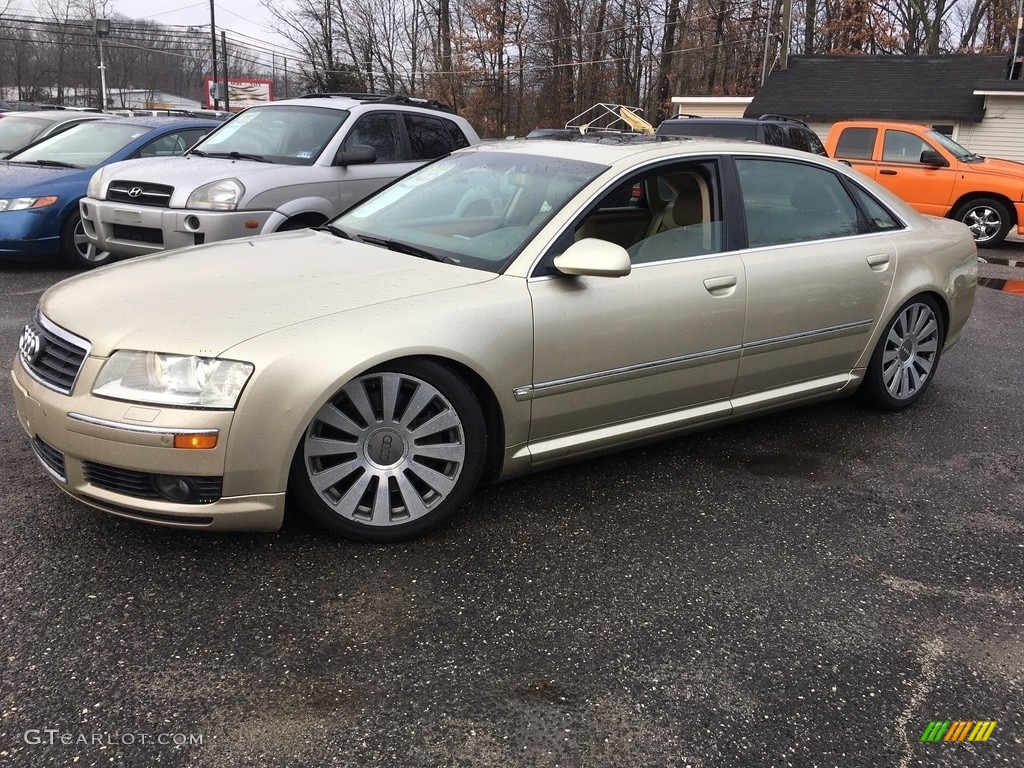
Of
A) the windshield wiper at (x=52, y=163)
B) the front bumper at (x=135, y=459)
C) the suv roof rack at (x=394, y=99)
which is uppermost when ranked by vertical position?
the suv roof rack at (x=394, y=99)

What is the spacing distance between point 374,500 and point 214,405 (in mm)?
689

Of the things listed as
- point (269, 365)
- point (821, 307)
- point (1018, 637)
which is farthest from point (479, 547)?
point (821, 307)

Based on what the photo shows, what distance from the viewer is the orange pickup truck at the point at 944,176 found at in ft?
40.1

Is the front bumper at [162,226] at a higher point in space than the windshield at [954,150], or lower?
lower

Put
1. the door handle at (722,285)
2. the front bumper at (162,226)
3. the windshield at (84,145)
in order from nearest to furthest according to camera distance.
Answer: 1. the door handle at (722,285)
2. the front bumper at (162,226)
3. the windshield at (84,145)

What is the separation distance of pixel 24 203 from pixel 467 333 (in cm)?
681

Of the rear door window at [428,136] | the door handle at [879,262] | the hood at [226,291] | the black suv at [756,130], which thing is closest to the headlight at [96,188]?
the rear door window at [428,136]

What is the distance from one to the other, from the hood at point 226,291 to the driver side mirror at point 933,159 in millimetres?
10997

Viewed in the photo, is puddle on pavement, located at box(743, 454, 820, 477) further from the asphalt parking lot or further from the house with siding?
the house with siding

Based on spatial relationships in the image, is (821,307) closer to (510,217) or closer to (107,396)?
(510,217)

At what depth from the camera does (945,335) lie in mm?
5125

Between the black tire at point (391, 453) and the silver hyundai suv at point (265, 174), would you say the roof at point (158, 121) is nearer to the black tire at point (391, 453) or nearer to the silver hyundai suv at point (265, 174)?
the silver hyundai suv at point (265, 174)

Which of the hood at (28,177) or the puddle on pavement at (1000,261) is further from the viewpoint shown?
the puddle on pavement at (1000,261)

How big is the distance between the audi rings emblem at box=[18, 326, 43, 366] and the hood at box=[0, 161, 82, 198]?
5.75 m
